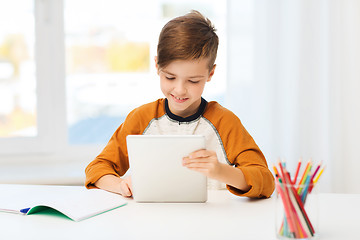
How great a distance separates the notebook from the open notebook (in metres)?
0.09

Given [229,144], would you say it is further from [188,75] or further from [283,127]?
[283,127]

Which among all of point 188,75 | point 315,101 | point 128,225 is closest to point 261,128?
point 315,101

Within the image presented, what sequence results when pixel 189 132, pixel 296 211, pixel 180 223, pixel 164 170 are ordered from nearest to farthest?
pixel 296 211 → pixel 180 223 → pixel 164 170 → pixel 189 132

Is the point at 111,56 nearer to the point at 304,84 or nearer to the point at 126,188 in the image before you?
the point at 304,84

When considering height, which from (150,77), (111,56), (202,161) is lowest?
(202,161)

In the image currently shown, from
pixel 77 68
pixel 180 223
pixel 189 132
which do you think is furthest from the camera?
pixel 77 68

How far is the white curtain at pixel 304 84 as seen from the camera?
235cm

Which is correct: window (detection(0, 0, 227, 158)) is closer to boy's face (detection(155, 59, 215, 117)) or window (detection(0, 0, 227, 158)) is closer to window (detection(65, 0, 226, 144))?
window (detection(65, 0, 226, 144))

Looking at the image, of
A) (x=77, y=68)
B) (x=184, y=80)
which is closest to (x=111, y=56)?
(x=77, y=68)

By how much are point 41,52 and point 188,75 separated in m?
1.40

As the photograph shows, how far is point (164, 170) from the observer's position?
1185mm

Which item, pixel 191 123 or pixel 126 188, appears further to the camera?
pixel 191 123

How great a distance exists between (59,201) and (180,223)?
13.8 inches

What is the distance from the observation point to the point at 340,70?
2367 millimetres
